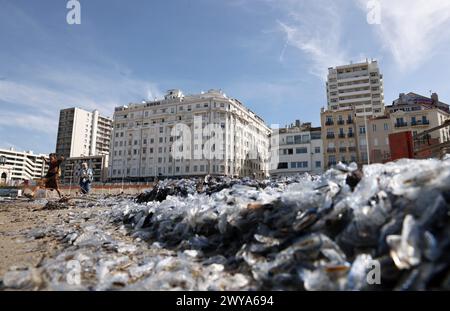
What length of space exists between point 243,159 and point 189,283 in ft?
202

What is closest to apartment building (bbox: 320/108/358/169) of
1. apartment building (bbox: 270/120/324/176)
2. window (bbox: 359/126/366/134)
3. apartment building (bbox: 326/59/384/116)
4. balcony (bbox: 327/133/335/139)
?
balcony (bbox: 327/133/335/139)

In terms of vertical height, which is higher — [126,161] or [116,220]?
[126,161]

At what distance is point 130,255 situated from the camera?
3533 millimetres

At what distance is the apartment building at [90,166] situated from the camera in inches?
3071

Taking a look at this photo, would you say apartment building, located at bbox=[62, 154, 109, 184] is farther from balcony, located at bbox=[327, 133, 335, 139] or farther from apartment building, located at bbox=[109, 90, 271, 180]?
balcony, located at bbox=[327, 133, 335, 139]

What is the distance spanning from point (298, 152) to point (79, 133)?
275 feet

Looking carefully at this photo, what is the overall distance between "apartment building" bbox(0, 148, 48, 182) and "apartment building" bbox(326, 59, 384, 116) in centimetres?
10670

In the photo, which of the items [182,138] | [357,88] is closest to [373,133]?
[357,88]

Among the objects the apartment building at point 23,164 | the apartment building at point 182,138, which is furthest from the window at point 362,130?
the apartment building at point 23,164

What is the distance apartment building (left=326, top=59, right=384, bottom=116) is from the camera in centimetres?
6656

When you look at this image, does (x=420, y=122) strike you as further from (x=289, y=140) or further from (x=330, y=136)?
(x=289, y=140)

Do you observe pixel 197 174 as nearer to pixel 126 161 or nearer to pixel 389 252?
pixel 126 161

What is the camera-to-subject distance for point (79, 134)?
98.8 m
